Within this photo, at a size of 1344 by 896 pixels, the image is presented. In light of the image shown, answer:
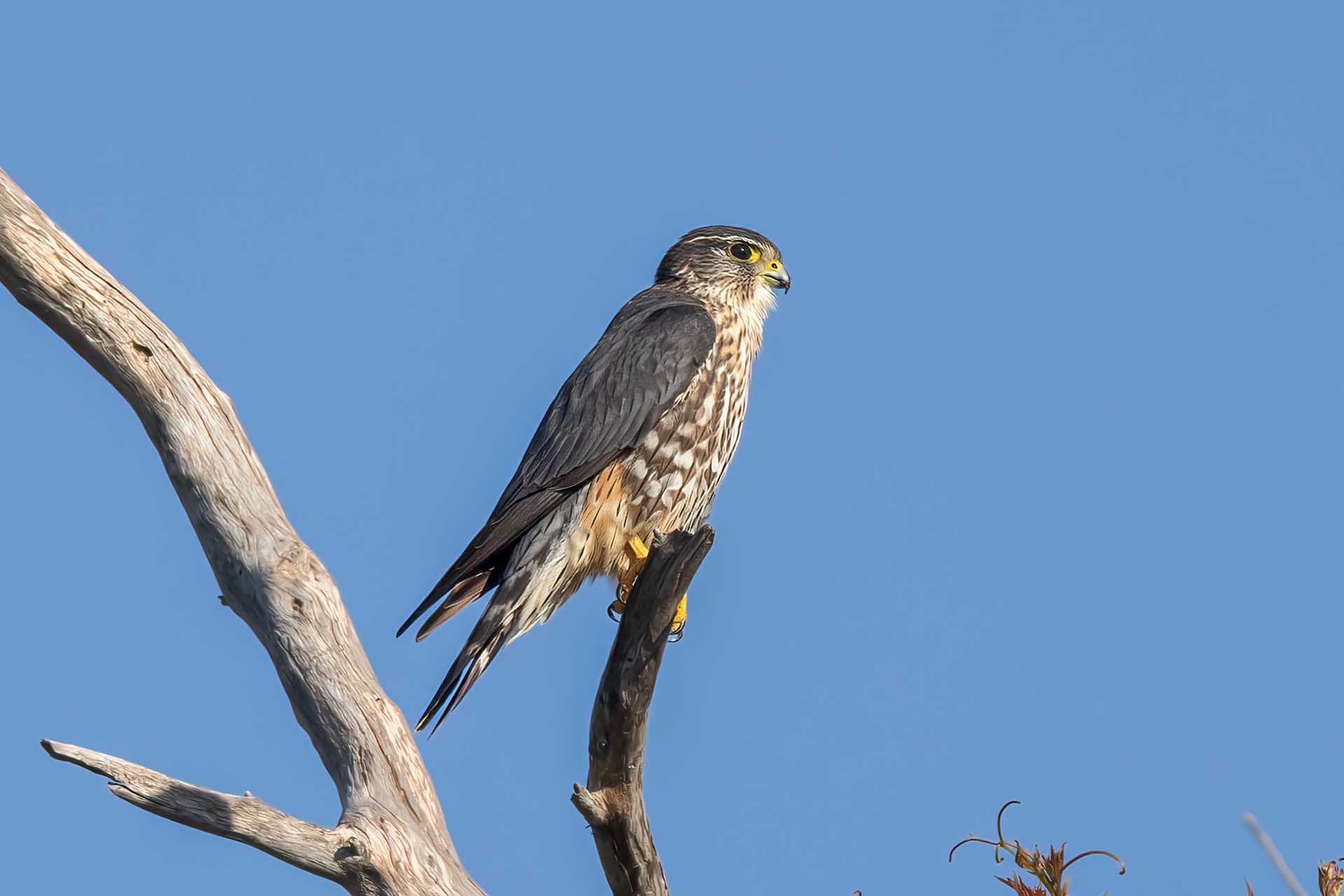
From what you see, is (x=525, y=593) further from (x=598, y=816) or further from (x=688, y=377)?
(x=598, y=816)

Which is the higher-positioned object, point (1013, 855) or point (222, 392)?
point (222, 392)

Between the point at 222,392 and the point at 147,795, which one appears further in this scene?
the point at 222,392

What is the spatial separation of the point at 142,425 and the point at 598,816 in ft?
6.06

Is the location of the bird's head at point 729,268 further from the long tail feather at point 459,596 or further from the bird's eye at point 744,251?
the long tail feather at point 459,596

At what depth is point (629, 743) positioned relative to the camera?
11.5 ft

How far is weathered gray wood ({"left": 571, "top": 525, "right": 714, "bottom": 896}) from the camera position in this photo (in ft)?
11.5

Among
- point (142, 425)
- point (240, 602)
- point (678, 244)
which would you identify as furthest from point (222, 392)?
point (678, 244)

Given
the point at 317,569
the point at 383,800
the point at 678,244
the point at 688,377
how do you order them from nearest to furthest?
the point at 383,800 → the point at 317,569 → the point at 688,377 → the point at 678,244

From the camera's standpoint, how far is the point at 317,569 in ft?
13.3

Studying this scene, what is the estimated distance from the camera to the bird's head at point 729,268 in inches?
236

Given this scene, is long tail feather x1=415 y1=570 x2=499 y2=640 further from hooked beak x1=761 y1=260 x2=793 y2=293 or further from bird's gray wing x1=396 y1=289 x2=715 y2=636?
hooked beak x1=761 y1=260 x2=793 y2=293

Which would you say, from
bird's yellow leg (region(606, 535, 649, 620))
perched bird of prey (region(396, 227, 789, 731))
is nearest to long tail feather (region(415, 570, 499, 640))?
perched bird of prey (region(396, 227, 789, 731))

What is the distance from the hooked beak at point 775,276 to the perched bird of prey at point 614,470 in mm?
524

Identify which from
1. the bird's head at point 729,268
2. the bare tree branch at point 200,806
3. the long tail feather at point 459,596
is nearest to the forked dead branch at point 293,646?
the bare tree branch at point 200,806
